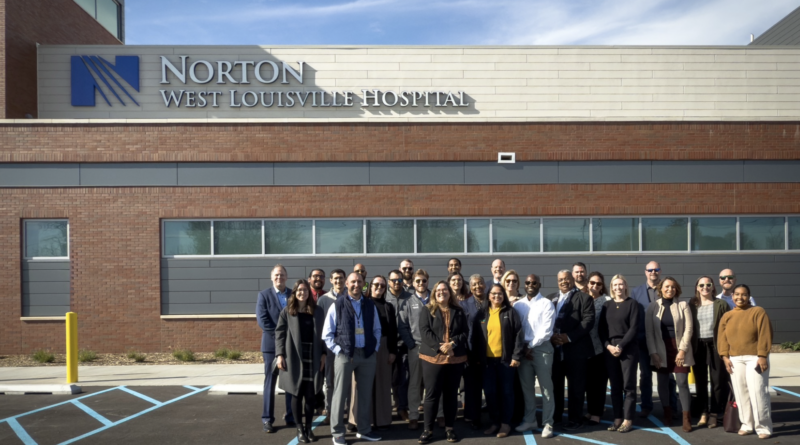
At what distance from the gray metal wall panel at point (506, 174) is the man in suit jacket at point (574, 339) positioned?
6512 millimetres

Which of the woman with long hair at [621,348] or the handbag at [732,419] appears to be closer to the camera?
the handbag at [732,419]

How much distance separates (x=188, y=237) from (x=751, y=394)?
11.0 metres

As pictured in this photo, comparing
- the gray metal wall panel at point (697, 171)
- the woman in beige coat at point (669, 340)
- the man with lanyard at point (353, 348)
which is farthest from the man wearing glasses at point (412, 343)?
the gray metal wall panel at point (697, 171)

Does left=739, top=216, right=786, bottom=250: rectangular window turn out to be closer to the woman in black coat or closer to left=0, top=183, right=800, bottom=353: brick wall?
left=0, top=183, right=800, bottom=353: brick wall

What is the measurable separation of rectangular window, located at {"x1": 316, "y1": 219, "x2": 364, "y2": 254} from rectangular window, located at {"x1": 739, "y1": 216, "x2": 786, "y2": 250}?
27.4 feet

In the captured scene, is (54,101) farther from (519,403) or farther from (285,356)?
(519,403)

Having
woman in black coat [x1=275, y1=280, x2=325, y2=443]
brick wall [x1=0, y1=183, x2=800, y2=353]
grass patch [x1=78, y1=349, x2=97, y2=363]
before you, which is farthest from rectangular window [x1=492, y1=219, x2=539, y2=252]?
grass patch [x1=78, y1=349, x2=97, y2=363]

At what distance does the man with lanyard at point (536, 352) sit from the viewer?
7305 millimetres

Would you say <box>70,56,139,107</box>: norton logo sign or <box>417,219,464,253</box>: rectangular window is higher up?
<box>70,56,139,107</box>: norton logo sign

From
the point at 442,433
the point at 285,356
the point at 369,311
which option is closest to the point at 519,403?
the point at 442,433

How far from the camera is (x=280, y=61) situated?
48.9 feet

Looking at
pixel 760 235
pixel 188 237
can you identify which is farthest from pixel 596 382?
pixel 188 237

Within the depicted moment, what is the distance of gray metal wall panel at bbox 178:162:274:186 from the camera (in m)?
13.9

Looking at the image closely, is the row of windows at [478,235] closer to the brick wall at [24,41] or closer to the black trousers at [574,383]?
the brick wall at [24,41]
